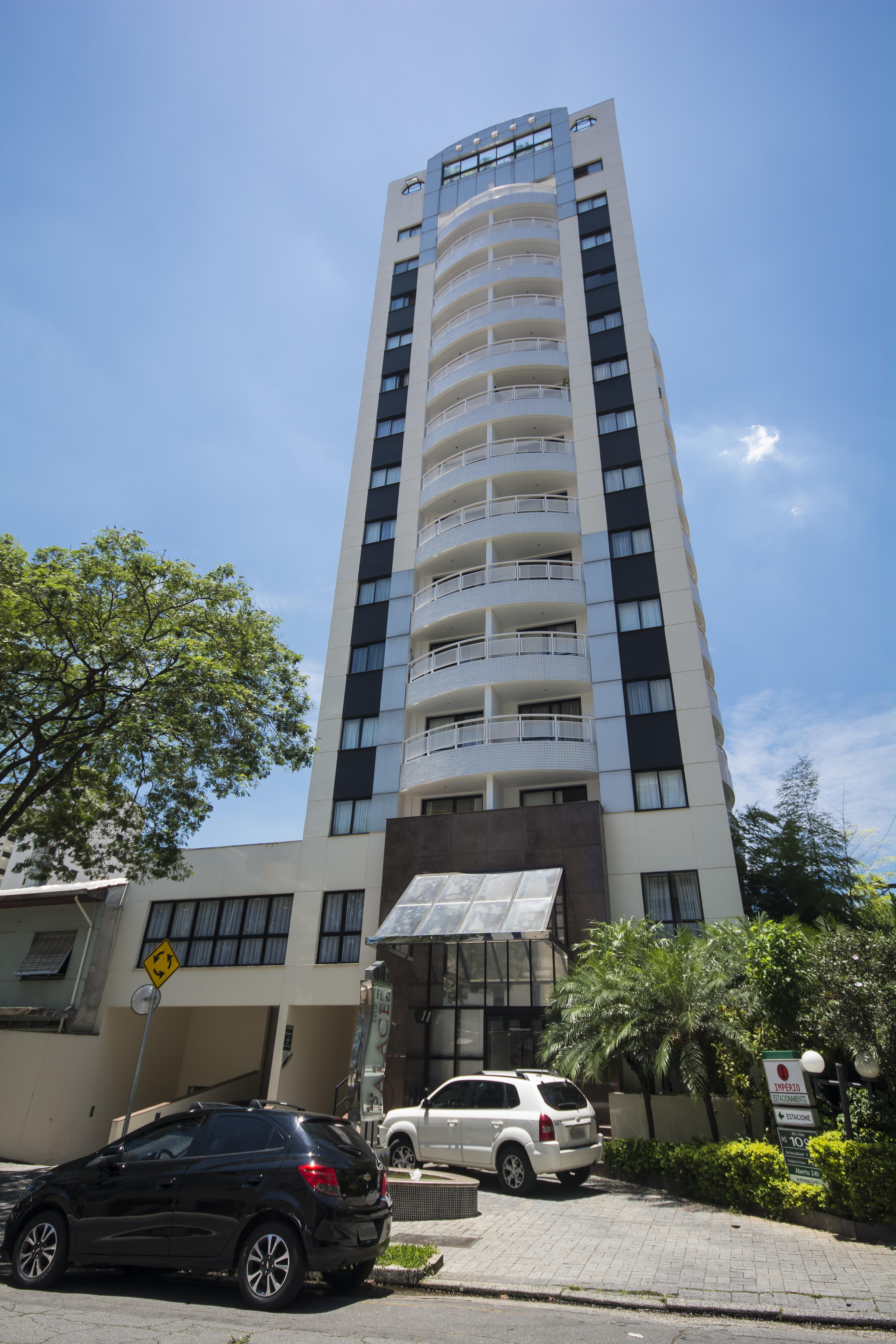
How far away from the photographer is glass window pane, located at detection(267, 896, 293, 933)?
76.4 ft

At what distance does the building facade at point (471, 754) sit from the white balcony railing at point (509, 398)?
0.42 feet

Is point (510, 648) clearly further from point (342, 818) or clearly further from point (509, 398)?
point (509, 398)

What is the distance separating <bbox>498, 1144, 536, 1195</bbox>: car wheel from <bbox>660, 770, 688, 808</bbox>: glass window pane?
35.0 feet

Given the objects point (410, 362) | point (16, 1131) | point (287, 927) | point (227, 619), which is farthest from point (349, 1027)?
point (410, 362)

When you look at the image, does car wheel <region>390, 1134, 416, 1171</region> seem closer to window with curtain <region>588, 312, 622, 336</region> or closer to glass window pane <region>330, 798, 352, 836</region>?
glass window pane <region>330, 798, 352, 836</region>

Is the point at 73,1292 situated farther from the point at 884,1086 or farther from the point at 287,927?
the point at 287,927

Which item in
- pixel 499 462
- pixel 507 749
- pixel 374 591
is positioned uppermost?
pixel 499 462

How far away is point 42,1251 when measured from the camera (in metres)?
7.23

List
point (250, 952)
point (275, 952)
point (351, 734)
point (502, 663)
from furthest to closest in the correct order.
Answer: point (351, 734)
point (502, 663)
point (250, 952)
point (275, 952)

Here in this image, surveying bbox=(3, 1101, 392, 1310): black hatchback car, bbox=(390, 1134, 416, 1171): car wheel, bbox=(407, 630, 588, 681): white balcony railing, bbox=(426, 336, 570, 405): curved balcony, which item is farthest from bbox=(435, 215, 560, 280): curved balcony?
bbox=(3, 1101, 392, 1310): black hatchback car

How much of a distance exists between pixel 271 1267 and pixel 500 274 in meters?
33.3

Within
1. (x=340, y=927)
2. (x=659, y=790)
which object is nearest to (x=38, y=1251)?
(x=340, y=927)

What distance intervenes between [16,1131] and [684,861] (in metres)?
19.8

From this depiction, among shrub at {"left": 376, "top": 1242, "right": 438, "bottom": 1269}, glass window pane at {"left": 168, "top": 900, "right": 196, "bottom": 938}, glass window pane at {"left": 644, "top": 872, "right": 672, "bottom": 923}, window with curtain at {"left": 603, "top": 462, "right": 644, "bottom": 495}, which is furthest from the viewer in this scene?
window with curtain at {"left": 603, "top": 462, "right": 644, "bottom": 495}
